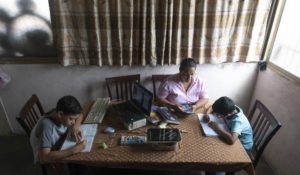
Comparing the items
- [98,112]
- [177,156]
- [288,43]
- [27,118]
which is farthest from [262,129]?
[27,118]

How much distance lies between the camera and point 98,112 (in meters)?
1.76

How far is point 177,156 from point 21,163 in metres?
1.79

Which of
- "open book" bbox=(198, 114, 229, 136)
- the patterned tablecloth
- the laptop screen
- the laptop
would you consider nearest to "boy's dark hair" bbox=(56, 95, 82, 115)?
the patterned tablecloth

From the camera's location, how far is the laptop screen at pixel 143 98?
61.3 inches

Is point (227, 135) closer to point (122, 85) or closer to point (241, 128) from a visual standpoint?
point (241, 128)

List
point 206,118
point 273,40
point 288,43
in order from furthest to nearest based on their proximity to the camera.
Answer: point 273,40
point 288,43
point 206,118

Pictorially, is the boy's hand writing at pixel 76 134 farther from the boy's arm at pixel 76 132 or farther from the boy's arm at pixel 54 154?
the boy's arm at pixel 54 154

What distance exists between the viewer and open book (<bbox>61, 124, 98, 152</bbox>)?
4.50 ft

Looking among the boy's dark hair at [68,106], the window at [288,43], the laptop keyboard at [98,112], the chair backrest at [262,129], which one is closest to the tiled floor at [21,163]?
the chair backrest at [262,129]

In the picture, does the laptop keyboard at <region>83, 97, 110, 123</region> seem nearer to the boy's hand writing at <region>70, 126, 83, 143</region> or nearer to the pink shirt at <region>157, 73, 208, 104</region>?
the boy's hand writing at <region>70, 126, 83, 143</region>

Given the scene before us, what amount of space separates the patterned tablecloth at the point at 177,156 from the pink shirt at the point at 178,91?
24.0 inches

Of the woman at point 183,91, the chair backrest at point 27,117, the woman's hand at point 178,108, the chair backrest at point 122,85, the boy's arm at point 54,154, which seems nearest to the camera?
the boy's arm at point 54,154

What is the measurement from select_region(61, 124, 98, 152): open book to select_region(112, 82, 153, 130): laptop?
237 millimetres

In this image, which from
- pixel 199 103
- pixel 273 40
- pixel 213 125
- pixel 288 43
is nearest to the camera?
pixel 213 125
